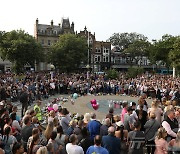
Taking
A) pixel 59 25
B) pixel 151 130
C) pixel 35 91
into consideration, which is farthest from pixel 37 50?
pixel 151 130

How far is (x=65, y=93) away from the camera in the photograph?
115 feet

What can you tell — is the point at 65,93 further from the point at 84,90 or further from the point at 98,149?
the point at 98,149

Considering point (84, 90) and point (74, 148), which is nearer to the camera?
point (74, 148)

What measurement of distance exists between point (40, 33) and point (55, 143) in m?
82.3

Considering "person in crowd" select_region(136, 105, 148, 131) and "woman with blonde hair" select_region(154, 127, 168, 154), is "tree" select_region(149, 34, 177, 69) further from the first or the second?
"woman with blonde hair" select_region(154, 127, 168, 154)

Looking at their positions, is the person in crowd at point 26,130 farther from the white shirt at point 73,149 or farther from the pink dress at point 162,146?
the pink dress at point 162,146

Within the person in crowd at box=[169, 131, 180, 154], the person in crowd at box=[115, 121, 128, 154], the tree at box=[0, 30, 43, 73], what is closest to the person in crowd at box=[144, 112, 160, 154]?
the person in crowd at box=[115, 121, 128, 154]

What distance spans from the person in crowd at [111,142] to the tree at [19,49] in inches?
2240

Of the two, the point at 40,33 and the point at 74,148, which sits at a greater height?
the point at 40,33

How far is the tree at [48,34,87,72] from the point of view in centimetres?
6725

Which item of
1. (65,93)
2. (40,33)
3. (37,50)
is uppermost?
(40,33)

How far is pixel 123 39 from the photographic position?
105 meters

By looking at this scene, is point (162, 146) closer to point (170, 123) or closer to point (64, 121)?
point (170, 123)

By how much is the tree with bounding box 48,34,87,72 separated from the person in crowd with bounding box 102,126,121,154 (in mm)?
58946
